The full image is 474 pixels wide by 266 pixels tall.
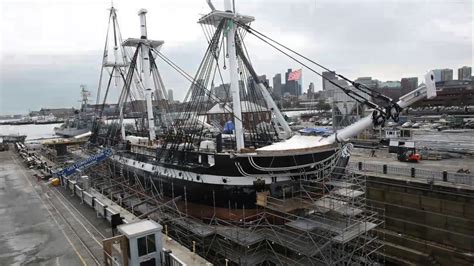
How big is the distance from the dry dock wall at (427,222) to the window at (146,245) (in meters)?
14.7

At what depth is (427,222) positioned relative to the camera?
1894 cm

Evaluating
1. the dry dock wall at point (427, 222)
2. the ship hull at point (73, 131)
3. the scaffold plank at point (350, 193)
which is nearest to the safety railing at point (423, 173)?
the dry dock wall at point (427, 222)

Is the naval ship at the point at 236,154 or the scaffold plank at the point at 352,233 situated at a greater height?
the naval ship at the point at 236,154

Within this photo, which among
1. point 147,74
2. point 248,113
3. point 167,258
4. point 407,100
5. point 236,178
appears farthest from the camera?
point 248,113

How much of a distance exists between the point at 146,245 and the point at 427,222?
17.0m

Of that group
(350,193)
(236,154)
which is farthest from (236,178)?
(350,193)

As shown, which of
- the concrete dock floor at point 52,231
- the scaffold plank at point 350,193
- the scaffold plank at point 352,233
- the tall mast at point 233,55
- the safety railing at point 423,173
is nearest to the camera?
the concrete dock floor at point 52,231

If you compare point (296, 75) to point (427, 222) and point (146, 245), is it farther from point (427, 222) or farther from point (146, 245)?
point (146, 245)

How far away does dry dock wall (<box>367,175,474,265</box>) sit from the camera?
1698cm

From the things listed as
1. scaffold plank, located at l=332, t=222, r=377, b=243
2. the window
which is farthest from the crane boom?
the window

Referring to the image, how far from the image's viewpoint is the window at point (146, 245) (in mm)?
8766

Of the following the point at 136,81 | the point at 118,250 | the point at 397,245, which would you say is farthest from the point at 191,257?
the point at 136,81

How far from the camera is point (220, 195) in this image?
16.9 m

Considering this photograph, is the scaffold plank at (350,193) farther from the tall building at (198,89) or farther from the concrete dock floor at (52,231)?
the tall building at (198,89)
